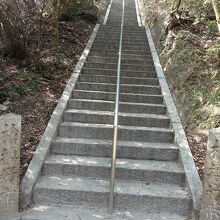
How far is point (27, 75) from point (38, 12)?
1638 millimetres

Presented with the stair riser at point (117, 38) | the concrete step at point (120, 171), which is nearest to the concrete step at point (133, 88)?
the concrete step at point (120, 171)

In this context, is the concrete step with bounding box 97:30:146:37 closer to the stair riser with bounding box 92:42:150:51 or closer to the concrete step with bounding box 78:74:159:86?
the stair riser with bounding box 92:42:150:51

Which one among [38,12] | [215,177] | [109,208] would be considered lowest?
[109,208]

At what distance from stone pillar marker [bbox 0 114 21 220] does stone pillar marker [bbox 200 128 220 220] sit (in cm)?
219

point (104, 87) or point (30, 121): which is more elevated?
point (104, 87)

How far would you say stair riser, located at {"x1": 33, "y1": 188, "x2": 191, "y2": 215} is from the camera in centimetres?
453

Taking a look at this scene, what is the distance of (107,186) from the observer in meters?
4.78

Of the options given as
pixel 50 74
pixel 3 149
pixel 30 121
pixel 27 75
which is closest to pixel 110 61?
pixel 50 74

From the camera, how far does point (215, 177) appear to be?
387cm

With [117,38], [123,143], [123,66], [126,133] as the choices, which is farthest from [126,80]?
[117,38]

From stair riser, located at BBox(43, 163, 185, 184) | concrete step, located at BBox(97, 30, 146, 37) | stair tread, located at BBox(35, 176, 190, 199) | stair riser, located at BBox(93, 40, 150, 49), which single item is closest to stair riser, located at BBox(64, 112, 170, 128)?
stair riser, located at BBox(43, 163, 185, 184)

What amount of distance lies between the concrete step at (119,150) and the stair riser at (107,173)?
465 millimetres

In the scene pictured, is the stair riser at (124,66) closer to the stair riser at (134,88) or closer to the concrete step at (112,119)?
the stair riser at (134,88)

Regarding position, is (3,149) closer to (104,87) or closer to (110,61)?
(104,87)
